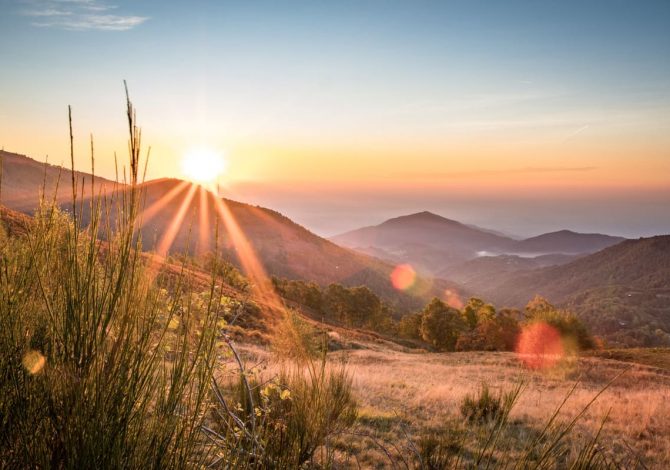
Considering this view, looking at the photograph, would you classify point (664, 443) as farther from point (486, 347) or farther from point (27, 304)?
point (486, 347)

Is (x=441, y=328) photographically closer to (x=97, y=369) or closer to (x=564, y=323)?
(x=564, y=323)

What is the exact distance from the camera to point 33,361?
153 cm

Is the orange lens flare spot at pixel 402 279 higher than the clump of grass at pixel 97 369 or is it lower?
lower

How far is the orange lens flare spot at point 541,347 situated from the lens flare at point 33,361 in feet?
89.2

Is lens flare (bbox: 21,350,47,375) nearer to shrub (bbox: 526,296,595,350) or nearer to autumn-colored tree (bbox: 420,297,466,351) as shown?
shrub (bbox: 526,296,595,350)

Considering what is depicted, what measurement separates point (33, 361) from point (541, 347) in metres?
32.9

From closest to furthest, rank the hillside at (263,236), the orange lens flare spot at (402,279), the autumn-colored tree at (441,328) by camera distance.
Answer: the autumn-colored tree at (441,328), the hillside at (263,236), the orange lens flare spot at (402,279)

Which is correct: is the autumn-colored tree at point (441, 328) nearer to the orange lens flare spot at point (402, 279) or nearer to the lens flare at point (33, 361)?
the lens flare at point (33, 361)

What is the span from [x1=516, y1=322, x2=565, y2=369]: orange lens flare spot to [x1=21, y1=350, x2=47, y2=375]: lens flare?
2718cm

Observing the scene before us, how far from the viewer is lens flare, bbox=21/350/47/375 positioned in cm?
148

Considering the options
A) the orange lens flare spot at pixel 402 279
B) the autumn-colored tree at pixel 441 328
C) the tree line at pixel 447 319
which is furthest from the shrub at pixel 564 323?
the orange lens flare spot at pixel 402 279

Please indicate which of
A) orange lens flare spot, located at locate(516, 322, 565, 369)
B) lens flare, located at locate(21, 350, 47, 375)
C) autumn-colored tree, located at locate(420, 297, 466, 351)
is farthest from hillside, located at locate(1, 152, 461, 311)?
lens flare, located at locate(21, 350, 47, 375)

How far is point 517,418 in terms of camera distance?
29.6 ft

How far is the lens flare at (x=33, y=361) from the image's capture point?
4.87 feet
